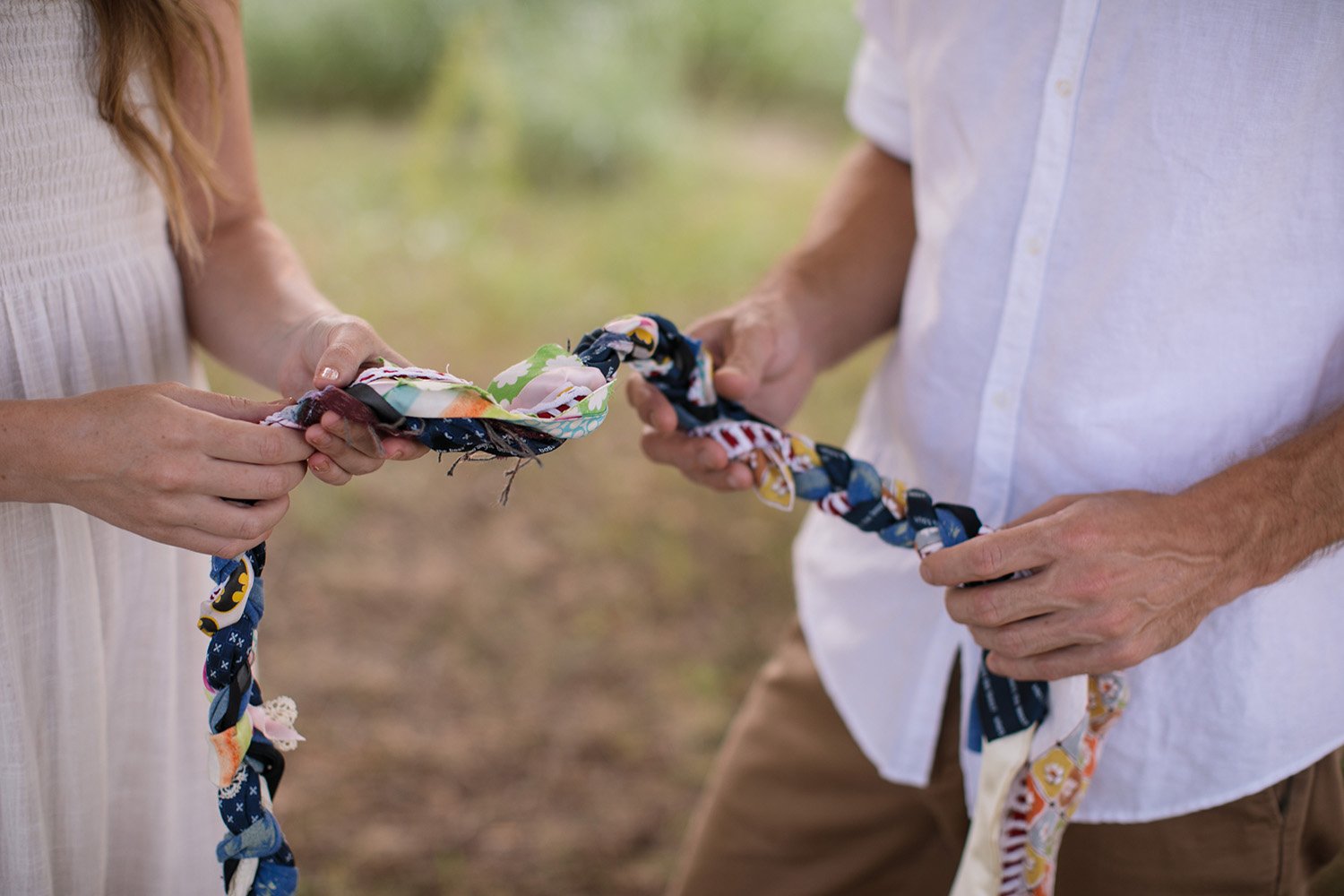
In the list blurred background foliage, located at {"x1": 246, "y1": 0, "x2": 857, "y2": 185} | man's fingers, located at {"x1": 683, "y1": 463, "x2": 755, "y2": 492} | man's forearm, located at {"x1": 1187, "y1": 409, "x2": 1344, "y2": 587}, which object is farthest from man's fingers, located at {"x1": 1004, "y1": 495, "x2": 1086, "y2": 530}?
blurred background foliage, located at {"x1": 246, "y1": 0, "x2": 857, "y2": 185}

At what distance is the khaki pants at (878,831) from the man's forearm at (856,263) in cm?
48

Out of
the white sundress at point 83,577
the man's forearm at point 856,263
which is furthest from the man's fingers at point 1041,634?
the white sundress at point 83,577

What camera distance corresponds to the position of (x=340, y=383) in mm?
971

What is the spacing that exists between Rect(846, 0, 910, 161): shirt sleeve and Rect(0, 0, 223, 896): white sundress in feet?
3.04

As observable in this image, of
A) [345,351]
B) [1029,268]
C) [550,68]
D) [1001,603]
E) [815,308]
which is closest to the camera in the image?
[345,351]

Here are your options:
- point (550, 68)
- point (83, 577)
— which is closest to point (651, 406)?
point (83, 577)

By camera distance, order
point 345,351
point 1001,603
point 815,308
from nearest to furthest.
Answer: point 345,351 → point 1001,603 → point 815,308

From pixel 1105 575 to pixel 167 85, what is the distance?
1.06m

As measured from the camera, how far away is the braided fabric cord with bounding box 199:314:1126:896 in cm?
96

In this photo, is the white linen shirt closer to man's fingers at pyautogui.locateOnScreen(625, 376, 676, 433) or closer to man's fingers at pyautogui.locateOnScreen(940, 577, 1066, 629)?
man's fingers at pyautogui.locateOnScreen(940, 577, 1066, 629)

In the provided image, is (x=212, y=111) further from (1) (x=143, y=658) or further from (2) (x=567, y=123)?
(2) (x=567, y=123)

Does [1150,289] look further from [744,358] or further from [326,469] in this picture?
[326,469]

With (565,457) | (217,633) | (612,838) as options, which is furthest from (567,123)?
(217,633)

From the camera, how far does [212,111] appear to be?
1172 millimetres
